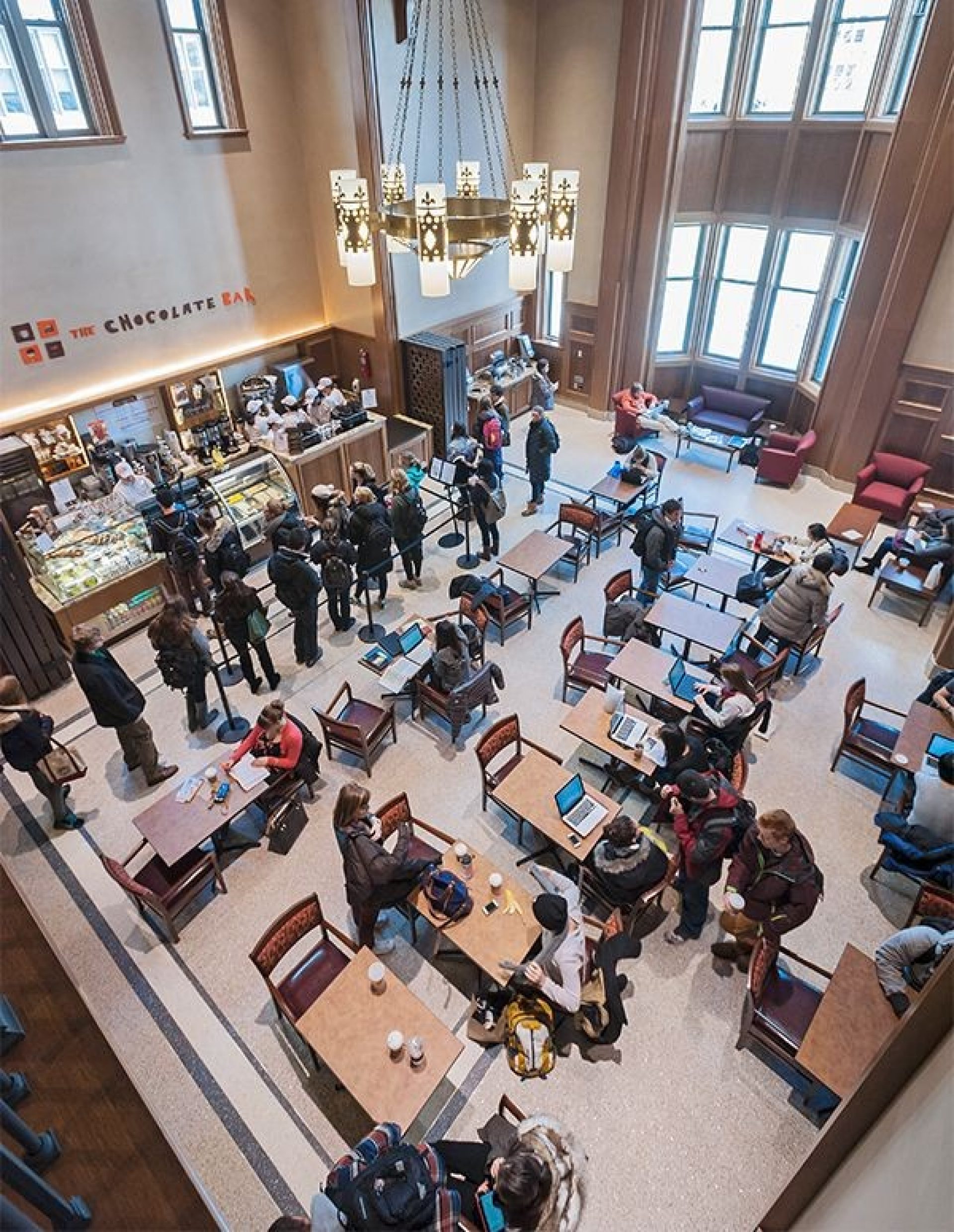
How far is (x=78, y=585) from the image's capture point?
826cm

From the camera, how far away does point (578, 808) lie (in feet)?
18.3

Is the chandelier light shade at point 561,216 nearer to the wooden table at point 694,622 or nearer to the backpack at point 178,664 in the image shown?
the wooden table at point 694,622

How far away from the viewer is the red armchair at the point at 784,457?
11.6 metres

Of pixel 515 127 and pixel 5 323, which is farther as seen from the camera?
pixel 515 127

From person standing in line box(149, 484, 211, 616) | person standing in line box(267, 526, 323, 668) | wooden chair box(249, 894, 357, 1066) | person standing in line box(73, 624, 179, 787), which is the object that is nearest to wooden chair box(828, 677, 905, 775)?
wooden chair box(249, 894, 357, 1066)

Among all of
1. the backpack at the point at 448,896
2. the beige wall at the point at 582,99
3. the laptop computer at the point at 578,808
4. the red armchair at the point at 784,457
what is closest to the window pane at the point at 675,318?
the beige wall at the point at 582,99

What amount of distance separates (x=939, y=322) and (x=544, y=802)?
29.7 feet

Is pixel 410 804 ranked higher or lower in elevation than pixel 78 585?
lower

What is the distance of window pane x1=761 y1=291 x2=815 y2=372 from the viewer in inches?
485


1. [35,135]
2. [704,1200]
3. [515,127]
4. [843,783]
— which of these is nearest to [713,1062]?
[704,1200]

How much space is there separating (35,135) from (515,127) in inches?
303

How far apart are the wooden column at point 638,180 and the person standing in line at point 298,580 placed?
26.8 feet

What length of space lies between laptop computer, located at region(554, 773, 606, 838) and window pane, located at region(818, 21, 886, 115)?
449 inches

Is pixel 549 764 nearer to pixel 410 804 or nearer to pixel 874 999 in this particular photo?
pixel 410 804
